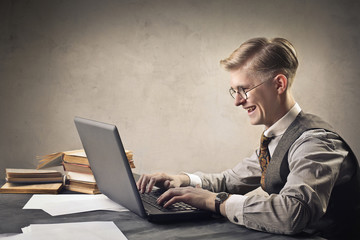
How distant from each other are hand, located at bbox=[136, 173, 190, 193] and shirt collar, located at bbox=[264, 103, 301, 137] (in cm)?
46

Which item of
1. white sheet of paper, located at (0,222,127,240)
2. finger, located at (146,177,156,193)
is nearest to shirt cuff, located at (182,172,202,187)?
finger, located at (146,177,156,193)

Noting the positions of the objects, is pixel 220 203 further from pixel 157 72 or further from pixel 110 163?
pixel 157 72

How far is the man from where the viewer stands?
4.21 ft

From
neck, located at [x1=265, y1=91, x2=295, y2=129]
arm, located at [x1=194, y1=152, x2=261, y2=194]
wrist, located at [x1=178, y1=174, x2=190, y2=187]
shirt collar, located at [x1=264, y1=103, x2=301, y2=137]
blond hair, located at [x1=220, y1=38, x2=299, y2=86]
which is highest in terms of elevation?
blond hair, located at [x1=220, y1=38, x2=299, y2=86]

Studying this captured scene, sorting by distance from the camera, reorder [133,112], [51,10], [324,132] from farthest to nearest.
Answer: [133,112] → [51,10] → [324,132]

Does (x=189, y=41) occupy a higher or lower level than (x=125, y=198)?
higher

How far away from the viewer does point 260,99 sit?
5.58ft

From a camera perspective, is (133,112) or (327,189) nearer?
(327,189)

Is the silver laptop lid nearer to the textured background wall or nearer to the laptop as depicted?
the laptop

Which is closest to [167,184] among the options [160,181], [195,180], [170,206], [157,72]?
[160,181]

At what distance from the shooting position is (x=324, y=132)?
1510 mm

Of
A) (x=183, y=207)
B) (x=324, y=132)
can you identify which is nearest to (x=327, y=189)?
(x=324, y=132)

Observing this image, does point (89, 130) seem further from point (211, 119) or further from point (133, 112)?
point (211, 119)

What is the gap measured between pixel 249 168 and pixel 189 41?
1407 millimetres
